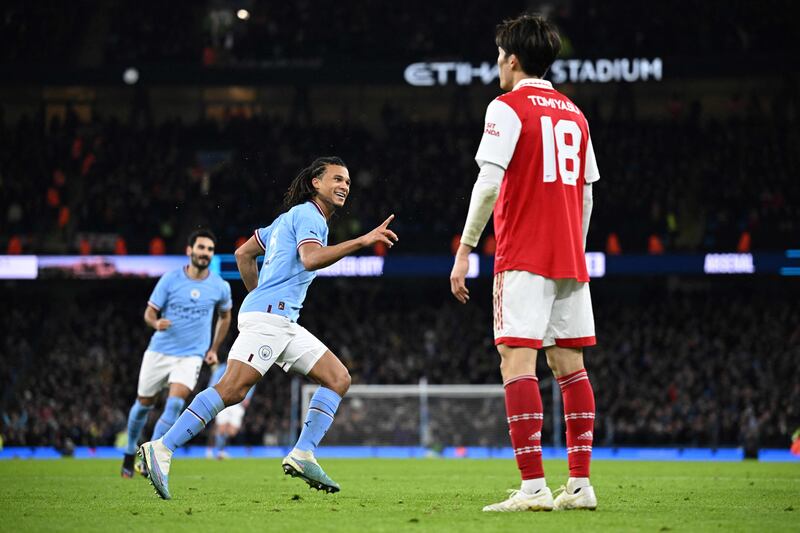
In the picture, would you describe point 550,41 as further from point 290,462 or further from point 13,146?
point 13,146

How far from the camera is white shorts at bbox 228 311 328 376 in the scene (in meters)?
7.65

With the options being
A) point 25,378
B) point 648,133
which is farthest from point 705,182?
point 25,378

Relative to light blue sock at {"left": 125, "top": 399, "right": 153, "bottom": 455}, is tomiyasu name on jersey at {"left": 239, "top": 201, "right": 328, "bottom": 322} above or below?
above

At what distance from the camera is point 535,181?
6105mm

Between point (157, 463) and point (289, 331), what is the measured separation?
4.53 ft

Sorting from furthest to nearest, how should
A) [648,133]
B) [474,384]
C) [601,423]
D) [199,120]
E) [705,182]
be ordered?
[199,120] < [648,133] < [705,182] < [474,384] < [601,423]

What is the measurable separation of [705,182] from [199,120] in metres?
15.7

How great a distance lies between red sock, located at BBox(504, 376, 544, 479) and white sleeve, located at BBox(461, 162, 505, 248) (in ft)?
2.78

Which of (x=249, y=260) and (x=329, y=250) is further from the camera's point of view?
(x=249, y=260)

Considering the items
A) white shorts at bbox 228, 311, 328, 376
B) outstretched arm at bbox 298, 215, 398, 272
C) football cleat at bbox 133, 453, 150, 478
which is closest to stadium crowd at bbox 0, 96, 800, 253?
football cleat at bbox 133, 453, 150, 478

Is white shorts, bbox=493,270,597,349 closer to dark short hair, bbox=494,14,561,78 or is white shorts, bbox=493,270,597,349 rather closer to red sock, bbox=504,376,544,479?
red sock, bbox=504,376,544,479

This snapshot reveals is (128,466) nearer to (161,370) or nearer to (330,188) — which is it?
(161,370)

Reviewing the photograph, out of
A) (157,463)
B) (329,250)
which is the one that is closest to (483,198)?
(329,250)

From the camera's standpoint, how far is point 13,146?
31.8m
